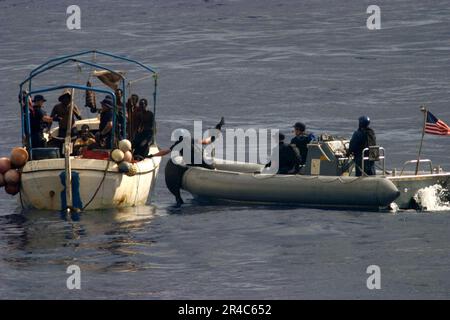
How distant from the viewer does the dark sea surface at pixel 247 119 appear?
21.0m

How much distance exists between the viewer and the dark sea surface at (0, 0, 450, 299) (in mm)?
21016

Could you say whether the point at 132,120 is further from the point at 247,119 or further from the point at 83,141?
the point at 247,119

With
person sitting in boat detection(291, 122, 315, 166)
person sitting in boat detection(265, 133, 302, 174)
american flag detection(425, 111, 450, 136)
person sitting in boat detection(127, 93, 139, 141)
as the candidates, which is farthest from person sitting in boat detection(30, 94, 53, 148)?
american flag detection(425, 111, 450, 136)

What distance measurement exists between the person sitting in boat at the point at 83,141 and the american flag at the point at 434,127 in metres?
7.92

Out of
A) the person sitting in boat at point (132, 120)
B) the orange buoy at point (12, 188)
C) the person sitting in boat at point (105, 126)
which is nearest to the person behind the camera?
the orange buoy at point (12, 188)

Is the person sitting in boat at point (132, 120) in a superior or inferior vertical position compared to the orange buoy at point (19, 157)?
superior

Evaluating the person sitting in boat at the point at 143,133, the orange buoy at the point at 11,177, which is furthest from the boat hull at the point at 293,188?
the orange buoy at the point at 11,177

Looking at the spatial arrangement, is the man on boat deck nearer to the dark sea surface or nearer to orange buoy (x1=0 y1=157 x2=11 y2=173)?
orange buoy (x1=0 y1=157 x2=11 y2=173)

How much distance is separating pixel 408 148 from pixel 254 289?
15.0 m

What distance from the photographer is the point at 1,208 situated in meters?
28.7

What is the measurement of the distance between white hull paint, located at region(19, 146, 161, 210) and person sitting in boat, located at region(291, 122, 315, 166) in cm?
387

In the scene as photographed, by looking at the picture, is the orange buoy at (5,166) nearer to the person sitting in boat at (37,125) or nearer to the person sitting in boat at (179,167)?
the person sitting in boat at (37,125)

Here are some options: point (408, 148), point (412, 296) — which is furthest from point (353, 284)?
point (408, 148)
